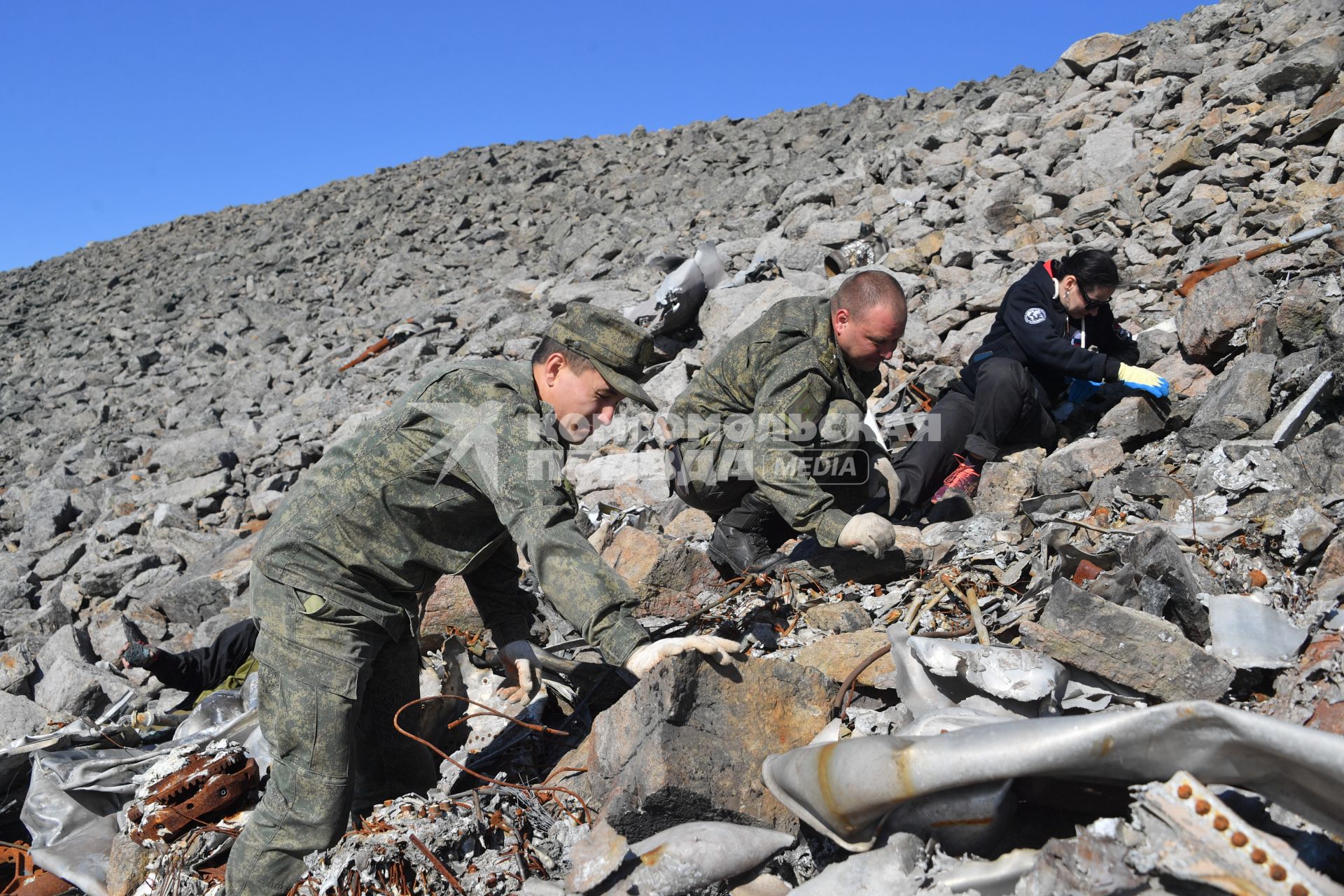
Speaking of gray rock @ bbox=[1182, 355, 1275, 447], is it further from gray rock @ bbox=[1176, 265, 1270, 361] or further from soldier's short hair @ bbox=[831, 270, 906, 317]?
soldier's short hair @ bbox=[831, 270, 906, 317]

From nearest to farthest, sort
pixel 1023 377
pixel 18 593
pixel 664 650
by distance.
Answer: pixel 664 650
pixel 1023 377
pixel 18 593

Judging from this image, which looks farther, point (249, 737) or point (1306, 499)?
point (249, 737)

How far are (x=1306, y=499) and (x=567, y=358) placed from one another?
274cm

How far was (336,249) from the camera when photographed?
1833 cm

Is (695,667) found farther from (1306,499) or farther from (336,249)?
(336,249)

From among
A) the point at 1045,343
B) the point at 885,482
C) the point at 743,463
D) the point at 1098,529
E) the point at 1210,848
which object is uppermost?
the point at 1045,343

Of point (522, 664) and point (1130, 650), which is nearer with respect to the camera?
point (1130, 650)

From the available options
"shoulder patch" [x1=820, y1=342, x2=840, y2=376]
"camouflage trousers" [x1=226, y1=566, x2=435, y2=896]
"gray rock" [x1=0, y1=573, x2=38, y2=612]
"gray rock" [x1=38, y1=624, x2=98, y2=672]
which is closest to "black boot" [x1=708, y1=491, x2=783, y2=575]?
"shoulder patch" [x1=820, y1=342, x2=840, y2=376]

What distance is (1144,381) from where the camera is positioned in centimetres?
477

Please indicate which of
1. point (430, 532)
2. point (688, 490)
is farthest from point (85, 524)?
point (430, 532)

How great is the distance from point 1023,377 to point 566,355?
10.2ft

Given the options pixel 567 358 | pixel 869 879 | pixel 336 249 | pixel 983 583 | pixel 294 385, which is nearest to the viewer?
pixel 869 879

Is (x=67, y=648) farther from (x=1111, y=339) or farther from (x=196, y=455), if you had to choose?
(x=1111, y=339)

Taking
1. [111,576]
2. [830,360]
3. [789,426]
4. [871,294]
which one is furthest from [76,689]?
[871,294]
